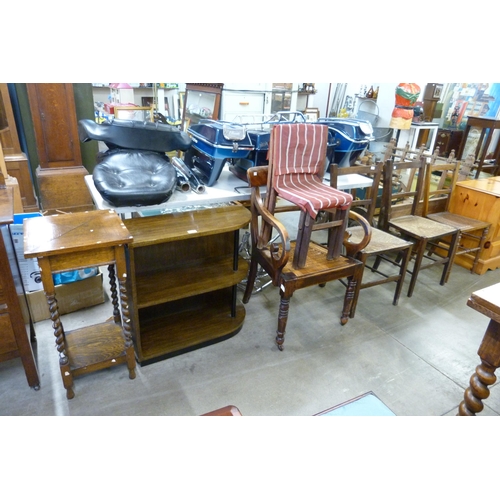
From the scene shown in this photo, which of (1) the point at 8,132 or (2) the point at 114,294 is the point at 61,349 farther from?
(1) the point at 8,132

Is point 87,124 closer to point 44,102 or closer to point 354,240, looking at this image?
point 44,102

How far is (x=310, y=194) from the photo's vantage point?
6.62 feet

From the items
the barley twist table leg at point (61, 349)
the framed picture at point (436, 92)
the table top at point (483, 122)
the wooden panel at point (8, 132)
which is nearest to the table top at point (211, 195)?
the barley twist table leg at point (61, 349)

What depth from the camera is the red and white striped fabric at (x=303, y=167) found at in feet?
6.49

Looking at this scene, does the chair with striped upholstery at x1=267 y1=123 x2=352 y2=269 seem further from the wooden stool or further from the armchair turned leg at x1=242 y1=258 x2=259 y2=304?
the wooden stool

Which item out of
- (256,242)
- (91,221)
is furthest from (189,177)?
(91,221)

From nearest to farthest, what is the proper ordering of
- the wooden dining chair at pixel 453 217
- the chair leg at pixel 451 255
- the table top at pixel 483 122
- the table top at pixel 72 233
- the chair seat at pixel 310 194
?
the table top at pixel 72 233
the chair seat at pixel 310 194
the chair leg at pixel 451 255
the wooden dining chair at pixel 453 217
the table top at pixel 483 122

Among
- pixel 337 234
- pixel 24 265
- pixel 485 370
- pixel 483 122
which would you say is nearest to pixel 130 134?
pixel 24 265

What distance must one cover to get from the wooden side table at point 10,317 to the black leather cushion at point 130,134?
0.54 m

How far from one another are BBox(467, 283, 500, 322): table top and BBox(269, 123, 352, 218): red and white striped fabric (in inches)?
36.0

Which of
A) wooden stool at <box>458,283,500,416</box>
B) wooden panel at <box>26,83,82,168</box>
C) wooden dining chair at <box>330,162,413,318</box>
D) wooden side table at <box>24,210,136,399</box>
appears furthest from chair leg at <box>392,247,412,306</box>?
wooden panel at <box>26,83,82,168</box>

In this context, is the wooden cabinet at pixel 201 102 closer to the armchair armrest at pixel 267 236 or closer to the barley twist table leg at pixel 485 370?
the armchair armrest at pixel 267 236

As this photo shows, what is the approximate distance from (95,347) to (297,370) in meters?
1.10

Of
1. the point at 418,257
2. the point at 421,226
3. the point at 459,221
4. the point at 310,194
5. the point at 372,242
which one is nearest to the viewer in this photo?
the point at 310,194
